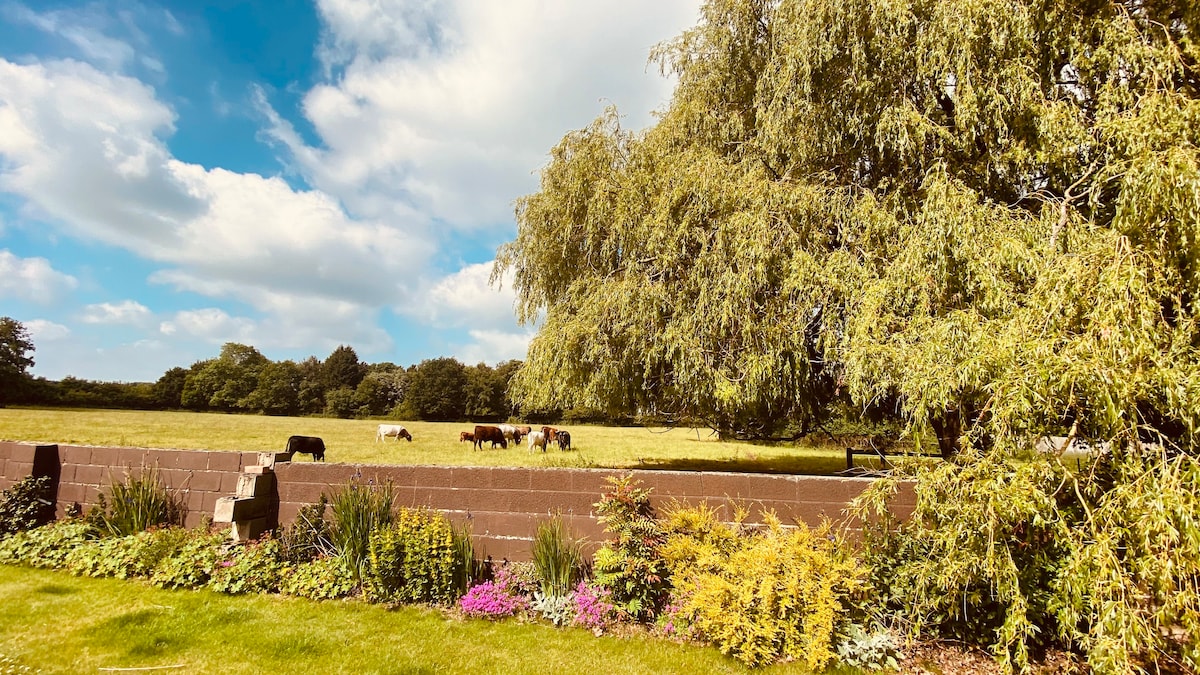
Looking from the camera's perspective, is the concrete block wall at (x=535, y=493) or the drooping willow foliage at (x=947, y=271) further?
the concrete block wall at (x=535, y=493)

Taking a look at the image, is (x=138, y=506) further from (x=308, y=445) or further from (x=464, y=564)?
(x=308, y=445)

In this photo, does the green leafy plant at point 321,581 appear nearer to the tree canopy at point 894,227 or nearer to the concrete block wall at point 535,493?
the concrete block wall at point 535,493

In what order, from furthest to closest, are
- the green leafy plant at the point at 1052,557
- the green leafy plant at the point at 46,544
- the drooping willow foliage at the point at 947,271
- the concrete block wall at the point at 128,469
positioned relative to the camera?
the concrete block wall at the point at 128,469
the green leafy plant at the point at 46,544
the drooping willow foliage at the point at 947,271
the green leafy plant at the point at 1052,557

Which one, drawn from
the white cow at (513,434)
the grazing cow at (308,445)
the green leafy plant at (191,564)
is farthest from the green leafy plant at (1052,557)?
the white cow at (513,434)

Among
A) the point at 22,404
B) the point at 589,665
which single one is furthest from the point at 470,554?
the point at 22,404

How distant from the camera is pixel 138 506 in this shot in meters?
5.73

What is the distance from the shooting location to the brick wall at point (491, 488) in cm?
470

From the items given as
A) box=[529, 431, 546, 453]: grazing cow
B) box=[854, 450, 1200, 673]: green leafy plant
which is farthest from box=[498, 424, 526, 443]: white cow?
box=[854, 450, 1200, 673]: green leafy plant

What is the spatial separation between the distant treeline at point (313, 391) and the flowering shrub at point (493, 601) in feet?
138

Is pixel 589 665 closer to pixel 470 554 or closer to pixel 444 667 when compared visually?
pixel 444 667

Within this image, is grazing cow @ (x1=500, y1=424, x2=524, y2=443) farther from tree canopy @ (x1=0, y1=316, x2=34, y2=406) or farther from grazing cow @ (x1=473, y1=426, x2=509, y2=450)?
tree canopy @ (x1=0, y1=316, x2=34, y2=406)

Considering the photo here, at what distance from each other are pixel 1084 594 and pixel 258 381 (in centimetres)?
6799

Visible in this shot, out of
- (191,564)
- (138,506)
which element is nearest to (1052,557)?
(191,564)

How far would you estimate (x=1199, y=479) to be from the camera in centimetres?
294
